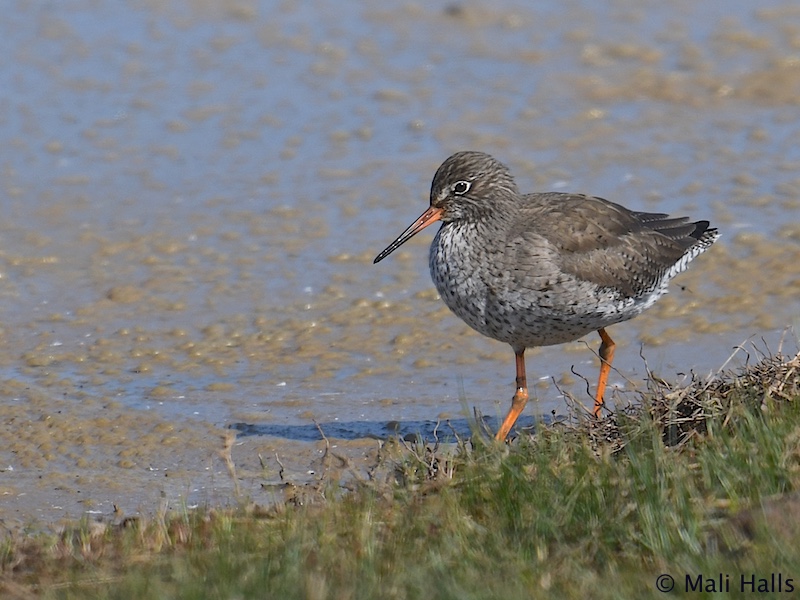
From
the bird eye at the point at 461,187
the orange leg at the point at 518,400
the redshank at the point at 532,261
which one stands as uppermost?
the bird eye at the point at 461,187

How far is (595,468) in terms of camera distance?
5258 mm

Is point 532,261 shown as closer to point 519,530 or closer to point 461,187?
point 461,187

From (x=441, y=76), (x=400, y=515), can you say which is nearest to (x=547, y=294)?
(x=400, y=515)

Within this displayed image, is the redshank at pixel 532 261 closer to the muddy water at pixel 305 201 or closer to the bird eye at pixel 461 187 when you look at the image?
the bird eye at pixel 461 187

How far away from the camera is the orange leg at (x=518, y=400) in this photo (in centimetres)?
670

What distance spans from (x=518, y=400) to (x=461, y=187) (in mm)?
1196

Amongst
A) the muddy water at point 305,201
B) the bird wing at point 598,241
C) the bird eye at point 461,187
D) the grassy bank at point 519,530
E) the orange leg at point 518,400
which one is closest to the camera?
the grassy bank at point 519,530

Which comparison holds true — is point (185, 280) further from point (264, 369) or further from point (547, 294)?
point (547, 294)

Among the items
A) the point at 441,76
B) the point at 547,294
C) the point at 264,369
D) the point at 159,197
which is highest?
the point at 441,76

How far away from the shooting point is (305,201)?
10031mm

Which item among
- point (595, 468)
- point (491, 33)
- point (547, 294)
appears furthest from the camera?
point (491, 33)

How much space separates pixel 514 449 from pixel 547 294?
133cm

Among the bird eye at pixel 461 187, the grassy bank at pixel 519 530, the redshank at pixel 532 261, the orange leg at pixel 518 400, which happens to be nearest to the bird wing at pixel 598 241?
the redshank at pixel 532 261

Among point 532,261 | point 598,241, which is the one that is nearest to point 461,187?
point 532,261
